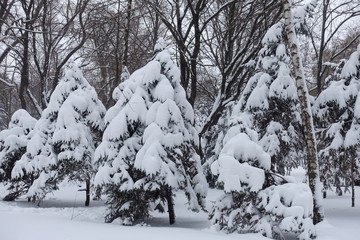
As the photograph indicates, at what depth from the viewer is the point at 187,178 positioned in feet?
34.7

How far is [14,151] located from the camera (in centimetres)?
1482

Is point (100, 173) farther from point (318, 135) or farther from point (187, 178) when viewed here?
point (318, 135)

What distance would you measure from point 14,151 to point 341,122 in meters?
12.2

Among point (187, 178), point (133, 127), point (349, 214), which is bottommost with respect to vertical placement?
point (349, 214)

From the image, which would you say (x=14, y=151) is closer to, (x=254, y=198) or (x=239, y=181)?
(x=239, y=181)

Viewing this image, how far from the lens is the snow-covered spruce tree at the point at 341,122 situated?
436 inches

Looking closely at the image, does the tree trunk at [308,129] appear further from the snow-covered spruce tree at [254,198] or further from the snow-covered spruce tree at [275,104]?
the snow-covered spruce tree at [275,104]

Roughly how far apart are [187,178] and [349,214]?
5.23 meters

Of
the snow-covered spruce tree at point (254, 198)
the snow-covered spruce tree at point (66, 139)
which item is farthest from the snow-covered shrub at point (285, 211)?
the snow-covered spruce tree at point (66, 139)

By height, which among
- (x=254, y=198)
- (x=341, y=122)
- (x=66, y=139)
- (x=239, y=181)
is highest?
(x=341, y=122)

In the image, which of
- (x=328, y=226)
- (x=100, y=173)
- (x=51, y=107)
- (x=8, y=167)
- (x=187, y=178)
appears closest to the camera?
(x=328, y=226)

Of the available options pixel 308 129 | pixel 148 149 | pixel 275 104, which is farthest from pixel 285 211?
pixel 275 104

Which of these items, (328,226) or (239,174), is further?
(328,226)

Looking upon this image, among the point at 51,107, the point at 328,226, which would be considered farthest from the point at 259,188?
the point at 51,107
